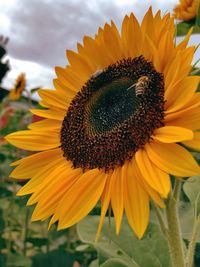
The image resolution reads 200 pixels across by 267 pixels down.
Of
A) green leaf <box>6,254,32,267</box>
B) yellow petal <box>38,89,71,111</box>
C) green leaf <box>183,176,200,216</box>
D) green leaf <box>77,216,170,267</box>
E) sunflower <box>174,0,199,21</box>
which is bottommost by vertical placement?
green leaf <box>6,254,32,267</box>

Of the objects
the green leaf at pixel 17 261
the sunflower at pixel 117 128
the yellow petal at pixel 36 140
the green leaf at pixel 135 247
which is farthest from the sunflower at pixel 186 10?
the green leaf at pixel 17 261

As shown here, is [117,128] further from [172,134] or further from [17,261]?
[17,261]

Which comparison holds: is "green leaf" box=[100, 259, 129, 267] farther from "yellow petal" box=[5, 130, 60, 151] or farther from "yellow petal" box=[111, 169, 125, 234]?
"yellow petal" box=[5, 130, 60, 151]

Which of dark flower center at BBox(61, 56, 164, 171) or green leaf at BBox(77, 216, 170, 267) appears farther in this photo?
green leaf at BBox(77, 216, 170, 267)

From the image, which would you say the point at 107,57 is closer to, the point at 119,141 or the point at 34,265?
the point at 119,141

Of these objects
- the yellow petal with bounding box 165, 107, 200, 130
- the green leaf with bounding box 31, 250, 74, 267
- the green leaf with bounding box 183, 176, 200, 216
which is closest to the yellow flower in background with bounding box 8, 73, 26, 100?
the green leaf with bounding box 31, 250, 74, 267

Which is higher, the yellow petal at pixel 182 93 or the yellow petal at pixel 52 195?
the yellow petal at pixel 182 93

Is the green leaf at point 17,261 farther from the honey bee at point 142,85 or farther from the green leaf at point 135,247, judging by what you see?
the honey bee at point 142,85

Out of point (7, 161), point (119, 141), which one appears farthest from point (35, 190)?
point (7, 161)
